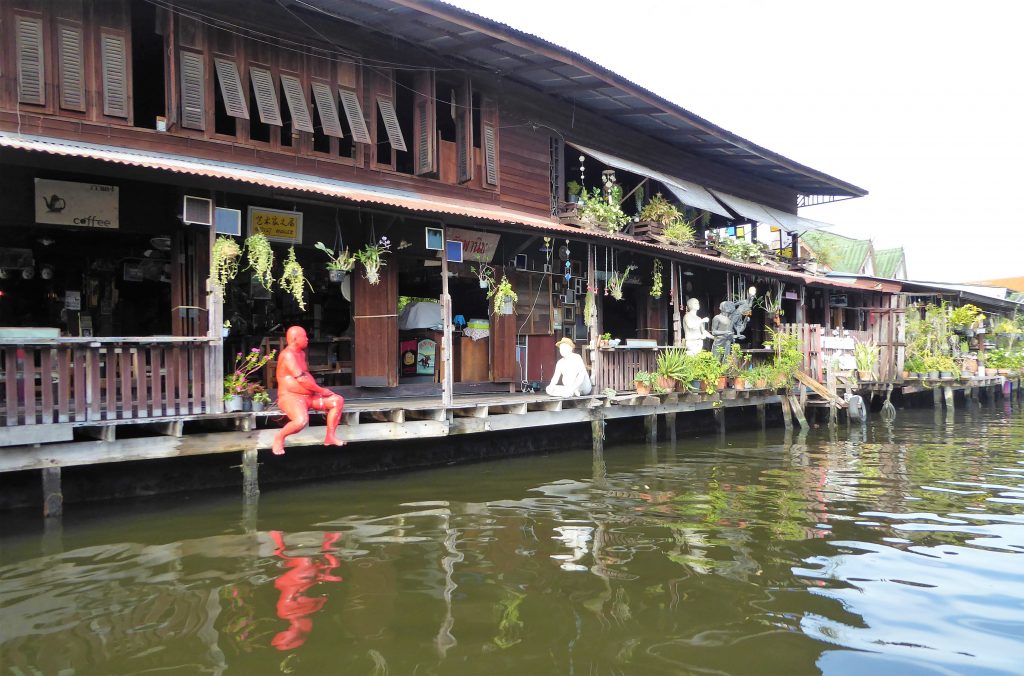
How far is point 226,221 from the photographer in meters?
8.85

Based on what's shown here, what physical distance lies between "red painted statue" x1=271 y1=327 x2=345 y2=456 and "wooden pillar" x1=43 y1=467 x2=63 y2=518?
2241mm

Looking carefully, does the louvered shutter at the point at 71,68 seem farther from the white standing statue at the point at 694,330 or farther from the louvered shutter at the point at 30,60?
the white standing statue at the point at 694,330

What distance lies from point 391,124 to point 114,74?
4297mm

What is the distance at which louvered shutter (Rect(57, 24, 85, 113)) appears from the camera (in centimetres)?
920

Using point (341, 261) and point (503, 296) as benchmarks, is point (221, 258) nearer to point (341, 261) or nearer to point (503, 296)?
point (341, 261)

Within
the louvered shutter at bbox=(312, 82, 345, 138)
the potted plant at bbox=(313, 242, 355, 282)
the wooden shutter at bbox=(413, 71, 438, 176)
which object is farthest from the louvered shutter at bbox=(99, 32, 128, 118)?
the wooden shutter at bbox=(413, 71, 438, 176)

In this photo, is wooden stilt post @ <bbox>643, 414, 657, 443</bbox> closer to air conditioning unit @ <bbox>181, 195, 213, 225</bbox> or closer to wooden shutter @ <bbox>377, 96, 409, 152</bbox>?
wooden shutter @ <bbox>377, 96, 409, 152</bbox>

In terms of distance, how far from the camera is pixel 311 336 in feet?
40.4

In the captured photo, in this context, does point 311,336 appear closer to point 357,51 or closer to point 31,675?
point 357,51

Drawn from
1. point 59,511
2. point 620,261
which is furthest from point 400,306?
point 59,511

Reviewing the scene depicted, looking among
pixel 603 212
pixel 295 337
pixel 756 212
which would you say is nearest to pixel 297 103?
pixel 295 337

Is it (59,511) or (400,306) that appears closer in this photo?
(59,511)

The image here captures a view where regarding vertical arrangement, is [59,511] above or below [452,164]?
below

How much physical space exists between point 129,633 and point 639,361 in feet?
34.0
